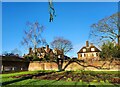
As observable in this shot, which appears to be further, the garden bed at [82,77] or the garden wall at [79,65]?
the garden wall at [79,65]

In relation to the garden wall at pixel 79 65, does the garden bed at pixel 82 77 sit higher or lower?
lower

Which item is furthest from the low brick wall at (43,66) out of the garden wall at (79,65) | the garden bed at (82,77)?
the garden bed at (82,77)

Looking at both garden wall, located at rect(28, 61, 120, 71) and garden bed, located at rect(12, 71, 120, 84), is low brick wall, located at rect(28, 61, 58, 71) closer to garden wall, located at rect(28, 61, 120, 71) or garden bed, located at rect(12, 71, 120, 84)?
garden wall, located at rect(28, 61, 120, 71)

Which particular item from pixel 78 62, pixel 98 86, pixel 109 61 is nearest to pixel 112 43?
pixel 109 61

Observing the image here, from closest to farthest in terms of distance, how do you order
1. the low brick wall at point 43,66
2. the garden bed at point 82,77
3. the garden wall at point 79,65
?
the garden bed at point 82,77, the garden wall at point 79,65, the low brick wall at point 43,66

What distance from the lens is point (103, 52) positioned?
30.0 m

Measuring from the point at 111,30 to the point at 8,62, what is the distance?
1375 centimetres

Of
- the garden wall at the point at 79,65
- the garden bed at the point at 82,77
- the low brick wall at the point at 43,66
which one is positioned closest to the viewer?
the garden bed at the point at 82,77

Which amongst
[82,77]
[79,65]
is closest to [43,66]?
[79,65]

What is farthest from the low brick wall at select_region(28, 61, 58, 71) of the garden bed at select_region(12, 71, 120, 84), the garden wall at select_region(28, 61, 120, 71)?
the garden bed at select_region(12, 71, 120, 84)

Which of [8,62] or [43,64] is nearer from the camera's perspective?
[8,62]

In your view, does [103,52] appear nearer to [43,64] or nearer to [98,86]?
[43,64]

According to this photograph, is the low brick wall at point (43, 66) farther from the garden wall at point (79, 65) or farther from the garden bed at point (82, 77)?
the garden bed at point (82, 77)

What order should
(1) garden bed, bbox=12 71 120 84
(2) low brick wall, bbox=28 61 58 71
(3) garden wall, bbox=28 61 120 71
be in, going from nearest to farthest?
(1) garden bed, bbox=12 71 120 84
(3) garden wall, bbox=28 61 120 71
(2) low brick wall, bbox=28 61 58 71
